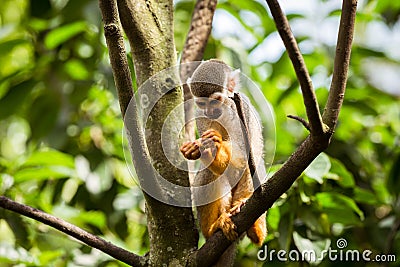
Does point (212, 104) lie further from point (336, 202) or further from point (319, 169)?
point (336, 202)

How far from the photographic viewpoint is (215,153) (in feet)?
6.95

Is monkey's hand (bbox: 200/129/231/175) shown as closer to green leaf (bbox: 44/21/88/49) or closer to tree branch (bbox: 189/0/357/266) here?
tree branch (bbox: 189/0/357/266)

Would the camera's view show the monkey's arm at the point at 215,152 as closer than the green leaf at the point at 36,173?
Yes

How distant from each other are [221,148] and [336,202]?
0.64m

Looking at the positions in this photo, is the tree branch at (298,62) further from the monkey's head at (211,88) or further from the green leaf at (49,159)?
the green leaf at (49,159)

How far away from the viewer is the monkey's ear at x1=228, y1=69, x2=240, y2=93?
7.58 ft

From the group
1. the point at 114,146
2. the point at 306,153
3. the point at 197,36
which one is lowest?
the point at 114,146

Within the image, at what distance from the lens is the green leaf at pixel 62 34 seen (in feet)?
11.2

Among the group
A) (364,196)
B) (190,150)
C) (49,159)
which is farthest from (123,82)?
(364,196)

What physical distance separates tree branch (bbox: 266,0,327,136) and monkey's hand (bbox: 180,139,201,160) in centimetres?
57

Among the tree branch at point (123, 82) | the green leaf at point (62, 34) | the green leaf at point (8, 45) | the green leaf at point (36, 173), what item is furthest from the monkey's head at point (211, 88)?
the green leaf at point (8, 45)

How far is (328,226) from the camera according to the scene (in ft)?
8.39

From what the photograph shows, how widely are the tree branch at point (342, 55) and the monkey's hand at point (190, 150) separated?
56cm

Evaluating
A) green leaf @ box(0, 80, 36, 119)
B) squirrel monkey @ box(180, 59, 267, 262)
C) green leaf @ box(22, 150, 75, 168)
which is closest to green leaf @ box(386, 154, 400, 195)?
squirrel monkey @ box(180, 59, 267, 262)
